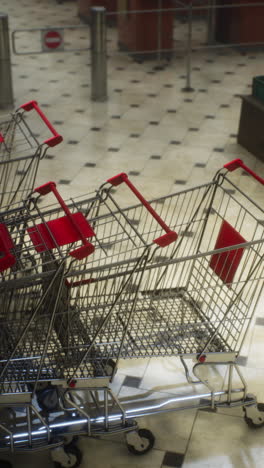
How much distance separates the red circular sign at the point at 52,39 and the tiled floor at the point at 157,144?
0.83 m

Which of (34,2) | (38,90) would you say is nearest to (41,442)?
(38,90)

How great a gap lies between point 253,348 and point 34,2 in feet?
58.8

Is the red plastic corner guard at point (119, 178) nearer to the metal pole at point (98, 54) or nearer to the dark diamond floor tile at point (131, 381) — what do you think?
the dark diamond floor tile at point (131, 381)

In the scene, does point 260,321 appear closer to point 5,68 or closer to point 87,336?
point 87,336

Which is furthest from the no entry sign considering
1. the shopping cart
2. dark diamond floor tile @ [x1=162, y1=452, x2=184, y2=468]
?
dark diamond floor tile @ [x1=162, y1=452, x2=184, y2=468]

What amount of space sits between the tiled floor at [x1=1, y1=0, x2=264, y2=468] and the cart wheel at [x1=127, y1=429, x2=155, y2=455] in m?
0.05

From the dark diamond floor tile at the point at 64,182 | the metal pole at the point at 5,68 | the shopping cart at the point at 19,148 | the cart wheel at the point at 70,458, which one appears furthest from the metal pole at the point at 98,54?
the cart wheel at the point at 70,458

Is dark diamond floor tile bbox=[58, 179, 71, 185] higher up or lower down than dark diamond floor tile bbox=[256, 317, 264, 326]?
higher up

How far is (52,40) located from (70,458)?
8301 mm

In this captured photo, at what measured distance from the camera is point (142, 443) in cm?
397

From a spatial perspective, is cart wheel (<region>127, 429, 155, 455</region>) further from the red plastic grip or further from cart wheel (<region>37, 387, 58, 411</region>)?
the red plastic grip

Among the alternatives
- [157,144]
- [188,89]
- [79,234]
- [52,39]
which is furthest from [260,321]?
[52,39]

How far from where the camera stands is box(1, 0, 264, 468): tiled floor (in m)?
4.09

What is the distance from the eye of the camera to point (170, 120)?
1001 centimetres
